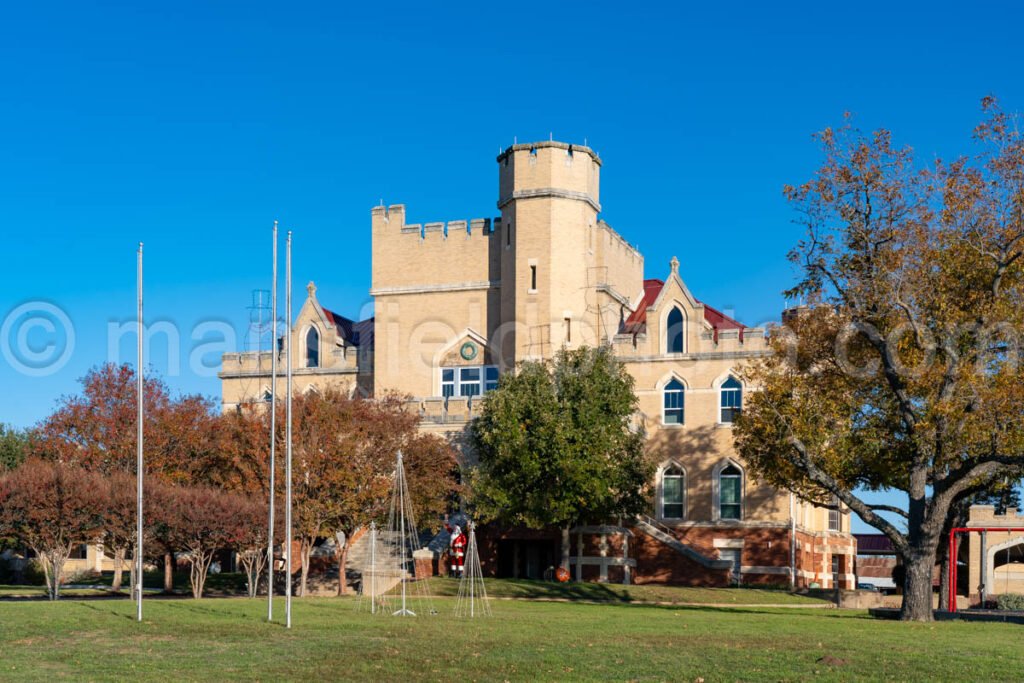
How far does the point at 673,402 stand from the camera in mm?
54844

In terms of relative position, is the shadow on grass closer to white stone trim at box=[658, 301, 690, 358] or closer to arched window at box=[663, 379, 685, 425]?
arched window at box=[663, 379, 685, 425]

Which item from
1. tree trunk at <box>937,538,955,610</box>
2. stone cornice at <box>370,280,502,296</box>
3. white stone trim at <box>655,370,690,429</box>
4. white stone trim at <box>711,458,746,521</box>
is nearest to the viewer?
tree trunk at <box>937,538,955,610</box>

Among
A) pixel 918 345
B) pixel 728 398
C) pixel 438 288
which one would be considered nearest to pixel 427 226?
pixel 438 288

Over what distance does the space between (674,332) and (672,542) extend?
30.0 feet

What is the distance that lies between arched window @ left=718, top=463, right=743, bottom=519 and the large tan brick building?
0.06m

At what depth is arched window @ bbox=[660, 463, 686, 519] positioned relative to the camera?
178 ft

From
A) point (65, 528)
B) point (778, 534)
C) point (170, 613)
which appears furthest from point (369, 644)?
point (778, 534)

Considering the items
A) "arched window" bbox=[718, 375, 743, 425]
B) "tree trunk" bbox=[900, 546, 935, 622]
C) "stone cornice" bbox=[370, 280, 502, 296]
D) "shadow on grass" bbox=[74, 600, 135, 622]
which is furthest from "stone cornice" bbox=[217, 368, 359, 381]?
"tree trunk" bbox=[900, 546, 935, 622]

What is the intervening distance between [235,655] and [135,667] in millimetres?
2261

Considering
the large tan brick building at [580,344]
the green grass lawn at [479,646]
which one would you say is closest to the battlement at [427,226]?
the large tan brick building at [580,344]

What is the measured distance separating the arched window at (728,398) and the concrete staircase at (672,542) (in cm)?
497

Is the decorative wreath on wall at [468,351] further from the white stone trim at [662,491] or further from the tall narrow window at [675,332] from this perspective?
the white stone trim at [662,491]

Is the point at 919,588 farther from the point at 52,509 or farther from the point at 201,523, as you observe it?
the point at 52,509

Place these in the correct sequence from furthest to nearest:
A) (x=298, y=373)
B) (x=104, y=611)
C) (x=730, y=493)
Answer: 1. (x=298, y=373)
2. (x=730, y=493)
3. (x=104, y=611)
